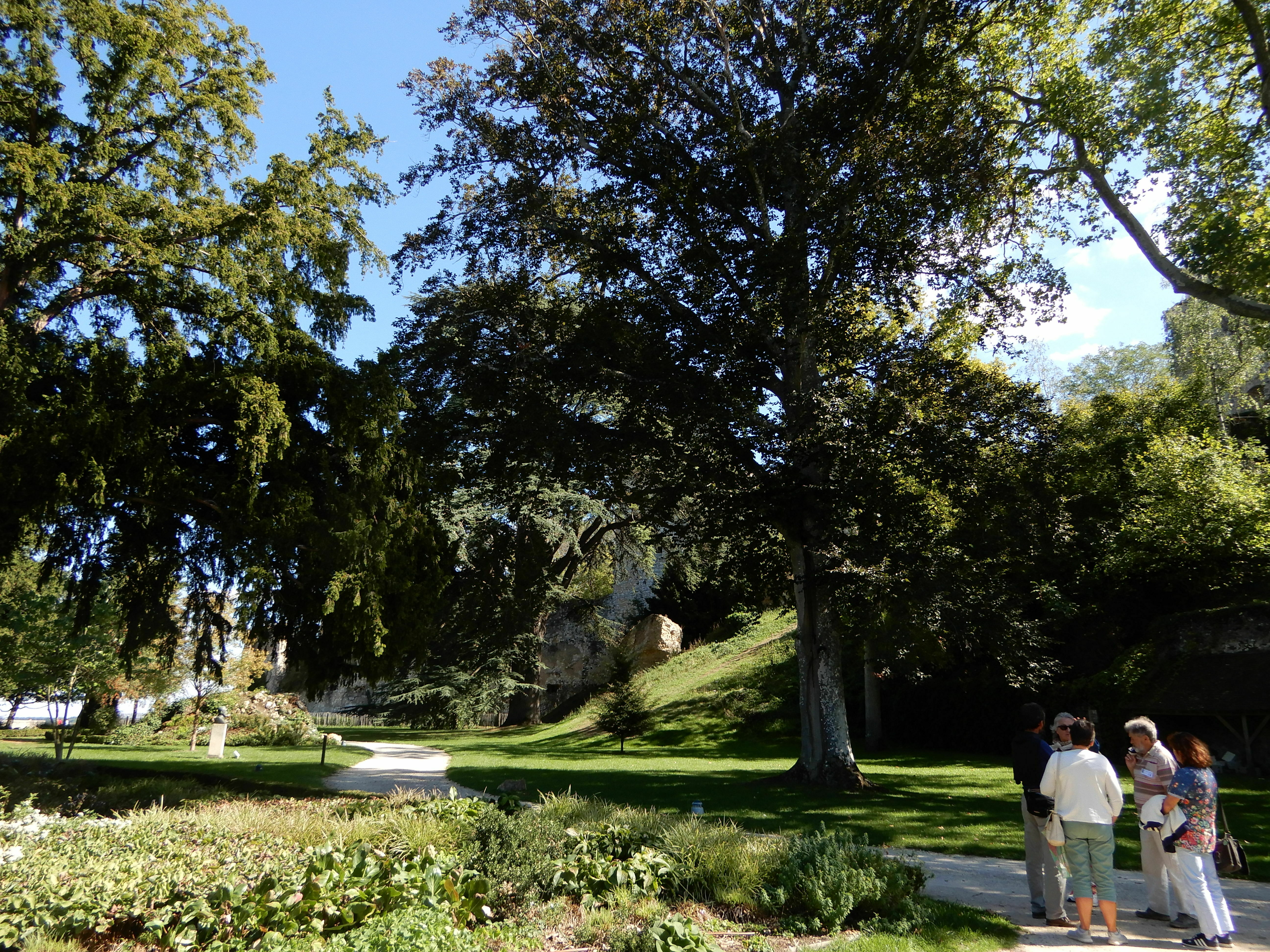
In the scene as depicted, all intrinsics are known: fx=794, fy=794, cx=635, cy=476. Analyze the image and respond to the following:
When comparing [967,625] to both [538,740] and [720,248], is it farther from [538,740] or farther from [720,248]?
[538,740]

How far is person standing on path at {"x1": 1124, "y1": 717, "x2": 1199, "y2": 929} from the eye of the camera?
237 inches

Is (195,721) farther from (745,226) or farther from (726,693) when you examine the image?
(745,226)

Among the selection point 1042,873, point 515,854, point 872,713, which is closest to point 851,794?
point 1042,873

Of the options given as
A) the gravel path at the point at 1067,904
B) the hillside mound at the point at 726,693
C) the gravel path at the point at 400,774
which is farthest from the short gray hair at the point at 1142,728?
the hillside mound at the point at 726,693

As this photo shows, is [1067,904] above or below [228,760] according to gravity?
above

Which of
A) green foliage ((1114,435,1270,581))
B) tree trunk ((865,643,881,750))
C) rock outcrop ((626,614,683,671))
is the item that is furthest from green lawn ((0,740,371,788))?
green foliage ((1114,435,1270,581))

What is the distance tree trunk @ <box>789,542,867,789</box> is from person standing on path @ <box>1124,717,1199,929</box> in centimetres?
731

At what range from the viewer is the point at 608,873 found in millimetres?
6348

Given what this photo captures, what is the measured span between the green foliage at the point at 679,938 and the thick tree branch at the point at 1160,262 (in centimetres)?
1119

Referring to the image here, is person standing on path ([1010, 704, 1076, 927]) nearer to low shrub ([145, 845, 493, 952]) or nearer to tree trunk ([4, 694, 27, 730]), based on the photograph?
low shrub ([145, 845, 493, 952])

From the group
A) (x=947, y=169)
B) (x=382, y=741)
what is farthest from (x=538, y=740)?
(x=947, y=169)

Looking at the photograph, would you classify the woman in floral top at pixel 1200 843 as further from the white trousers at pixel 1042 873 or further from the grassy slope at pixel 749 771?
the grassy slope at pixel 749 771

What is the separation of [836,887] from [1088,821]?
1.92 metres

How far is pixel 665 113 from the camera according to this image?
16328mm
